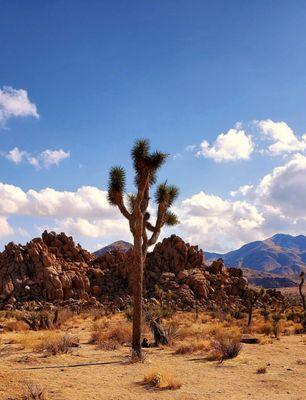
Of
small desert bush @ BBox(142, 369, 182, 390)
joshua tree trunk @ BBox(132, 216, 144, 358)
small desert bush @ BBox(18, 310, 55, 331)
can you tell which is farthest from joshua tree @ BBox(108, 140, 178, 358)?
small desert bush @ BBox(18, 310, 55, 331)

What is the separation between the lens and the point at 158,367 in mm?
11578

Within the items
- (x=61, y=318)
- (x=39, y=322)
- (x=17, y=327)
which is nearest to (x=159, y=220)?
(x=39, y=322)

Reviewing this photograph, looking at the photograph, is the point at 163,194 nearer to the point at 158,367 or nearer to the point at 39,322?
the point at 158,367

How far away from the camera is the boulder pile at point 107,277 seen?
127 ft

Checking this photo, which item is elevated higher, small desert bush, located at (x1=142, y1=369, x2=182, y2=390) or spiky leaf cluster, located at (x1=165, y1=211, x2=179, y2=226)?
spiky leaf cluster, located at (x1=165, y1=211, x2=179, y2=226)

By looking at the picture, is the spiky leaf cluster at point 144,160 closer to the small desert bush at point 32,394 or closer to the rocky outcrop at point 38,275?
the small desert bush at point 32,394

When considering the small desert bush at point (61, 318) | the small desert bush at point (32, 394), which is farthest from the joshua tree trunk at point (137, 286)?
the small desert bush at point (61, 318)

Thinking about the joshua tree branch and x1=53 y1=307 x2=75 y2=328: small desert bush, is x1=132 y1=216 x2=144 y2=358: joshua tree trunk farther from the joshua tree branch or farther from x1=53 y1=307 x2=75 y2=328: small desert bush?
x1=53 y1=307 x2=75 y2=328: small desert bush

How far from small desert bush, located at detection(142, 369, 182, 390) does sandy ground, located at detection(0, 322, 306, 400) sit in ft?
0.54

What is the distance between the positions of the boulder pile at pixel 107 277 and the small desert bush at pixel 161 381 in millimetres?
26948

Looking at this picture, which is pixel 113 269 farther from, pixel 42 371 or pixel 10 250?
pixel 42 371

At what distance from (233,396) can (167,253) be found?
120 feet

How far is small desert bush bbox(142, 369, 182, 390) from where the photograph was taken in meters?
9.65

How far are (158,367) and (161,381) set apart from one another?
1.90 meters
